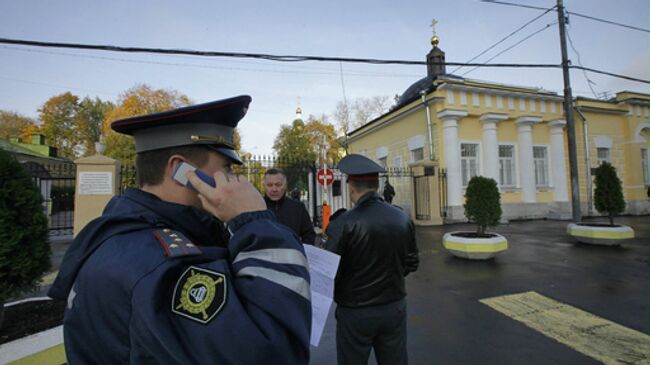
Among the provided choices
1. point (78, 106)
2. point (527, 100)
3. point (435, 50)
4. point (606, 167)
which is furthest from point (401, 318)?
point (78, 106)

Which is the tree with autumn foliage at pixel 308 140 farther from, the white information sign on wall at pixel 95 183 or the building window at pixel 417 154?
the white information sign on wall at pixel 95 183

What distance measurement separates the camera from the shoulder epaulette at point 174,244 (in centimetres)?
82

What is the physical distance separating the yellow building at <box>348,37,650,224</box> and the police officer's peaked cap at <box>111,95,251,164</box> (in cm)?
1375

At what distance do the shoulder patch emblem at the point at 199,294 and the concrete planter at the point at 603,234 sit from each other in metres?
11.2

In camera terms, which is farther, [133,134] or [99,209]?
[99,209]

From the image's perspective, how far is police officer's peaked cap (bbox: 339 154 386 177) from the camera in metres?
2.47

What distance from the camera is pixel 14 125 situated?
35625 millimetres

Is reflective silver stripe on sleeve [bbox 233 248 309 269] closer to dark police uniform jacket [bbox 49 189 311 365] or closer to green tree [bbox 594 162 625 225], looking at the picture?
dark police uniform jacket [bbox 49 189 311 365]

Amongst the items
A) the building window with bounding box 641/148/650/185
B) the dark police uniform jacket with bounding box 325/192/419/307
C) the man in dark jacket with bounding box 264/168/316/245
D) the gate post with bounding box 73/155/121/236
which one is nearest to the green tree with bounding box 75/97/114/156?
the gate post with bounding box 73/155/121/236

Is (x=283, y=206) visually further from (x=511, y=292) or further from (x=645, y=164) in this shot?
(x=645, y=164)

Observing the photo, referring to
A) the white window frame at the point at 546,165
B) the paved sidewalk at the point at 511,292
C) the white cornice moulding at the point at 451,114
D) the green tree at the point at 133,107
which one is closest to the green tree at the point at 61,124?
the green tree at the point at 133,107

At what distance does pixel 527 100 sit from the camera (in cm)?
1571

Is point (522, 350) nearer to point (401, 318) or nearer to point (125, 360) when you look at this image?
point (401, 318)

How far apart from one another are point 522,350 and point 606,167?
9991 millimetres
